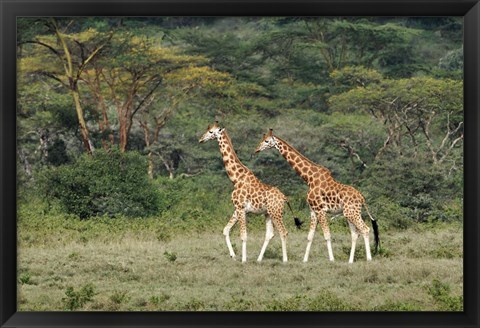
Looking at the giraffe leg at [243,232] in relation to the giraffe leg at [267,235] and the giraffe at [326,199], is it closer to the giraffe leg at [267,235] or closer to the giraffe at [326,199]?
the giraffe leg at [267,235]

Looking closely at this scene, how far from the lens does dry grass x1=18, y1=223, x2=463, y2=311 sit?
11602 millimetres

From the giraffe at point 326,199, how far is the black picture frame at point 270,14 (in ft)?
9.36

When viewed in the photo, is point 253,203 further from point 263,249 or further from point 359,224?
point 359,224

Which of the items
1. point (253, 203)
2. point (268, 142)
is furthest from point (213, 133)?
point (253, 203)

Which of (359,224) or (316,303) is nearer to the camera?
(316,303)

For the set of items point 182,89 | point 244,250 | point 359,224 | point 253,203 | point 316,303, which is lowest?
point 316,303

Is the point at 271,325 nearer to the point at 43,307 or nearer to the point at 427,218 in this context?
the point at 43,307

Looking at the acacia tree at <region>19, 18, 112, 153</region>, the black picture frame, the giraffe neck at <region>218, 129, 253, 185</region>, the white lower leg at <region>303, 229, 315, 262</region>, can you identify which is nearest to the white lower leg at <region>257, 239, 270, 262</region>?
the white lower leg at <region>303, 229, 315, 262</region>

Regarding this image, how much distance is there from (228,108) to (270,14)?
8.31 m

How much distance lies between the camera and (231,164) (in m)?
12.9

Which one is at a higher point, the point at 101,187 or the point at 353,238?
the point at 101,187

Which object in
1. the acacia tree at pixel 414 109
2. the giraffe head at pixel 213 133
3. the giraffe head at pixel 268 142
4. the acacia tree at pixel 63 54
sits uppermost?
the acacia tree at pixel 63 54

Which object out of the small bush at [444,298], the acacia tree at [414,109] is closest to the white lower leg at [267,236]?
the small bush at [444,298]

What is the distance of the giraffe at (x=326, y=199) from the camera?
12531 mm
